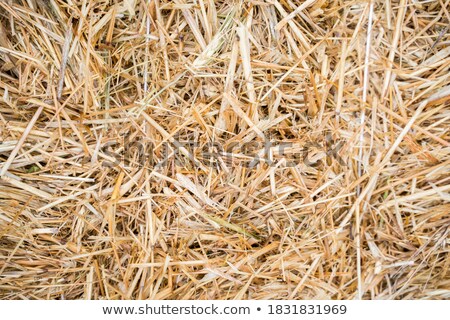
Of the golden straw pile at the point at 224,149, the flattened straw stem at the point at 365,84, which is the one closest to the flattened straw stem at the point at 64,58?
the golden straw pile at the point at 224,149

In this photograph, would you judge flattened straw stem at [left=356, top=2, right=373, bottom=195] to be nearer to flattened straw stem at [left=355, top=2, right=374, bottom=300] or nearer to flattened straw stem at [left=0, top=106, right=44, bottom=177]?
flattened straw stem at [left=355, top=2, right=374, bottom=300]

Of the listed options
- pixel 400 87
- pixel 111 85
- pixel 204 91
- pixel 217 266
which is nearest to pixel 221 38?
pixel 204 91

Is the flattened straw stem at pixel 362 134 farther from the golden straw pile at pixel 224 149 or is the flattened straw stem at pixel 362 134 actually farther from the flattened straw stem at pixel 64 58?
the flattened straw stem at pixel 64 58

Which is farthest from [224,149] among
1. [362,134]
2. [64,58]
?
[64,58]

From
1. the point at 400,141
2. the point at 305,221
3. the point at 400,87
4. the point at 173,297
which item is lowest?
the point at 173,297

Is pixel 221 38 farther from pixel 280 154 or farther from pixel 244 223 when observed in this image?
pixel 244 223

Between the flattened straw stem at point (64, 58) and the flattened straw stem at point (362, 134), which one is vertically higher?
the flattened straw stem at point (64, 58)

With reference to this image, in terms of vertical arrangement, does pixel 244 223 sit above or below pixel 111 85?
below

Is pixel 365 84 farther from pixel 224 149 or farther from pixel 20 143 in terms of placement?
pixel 20 143
